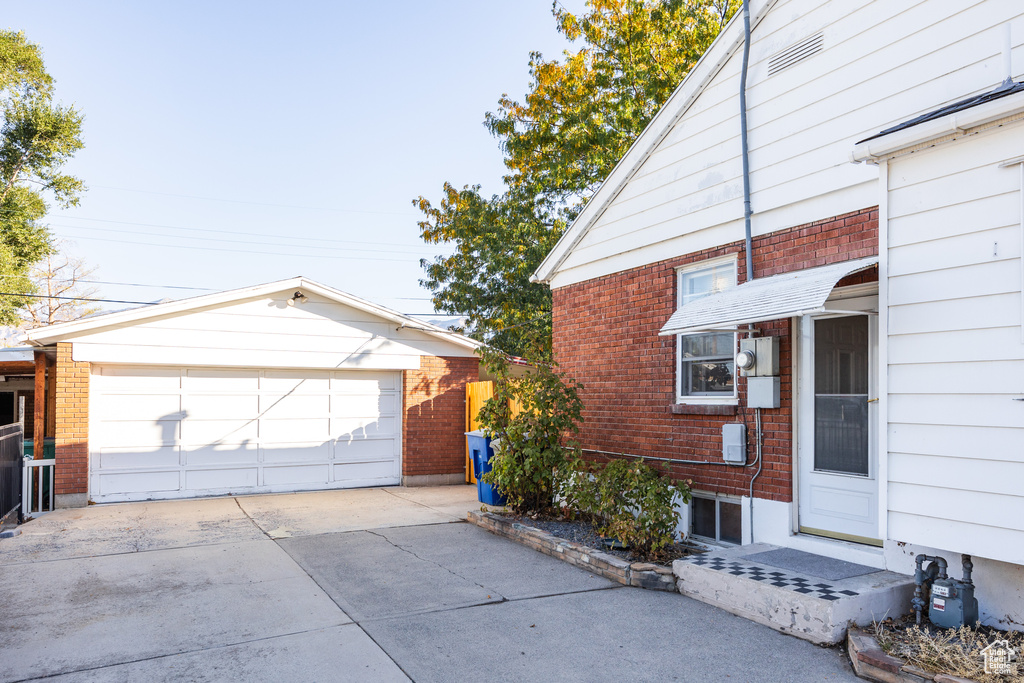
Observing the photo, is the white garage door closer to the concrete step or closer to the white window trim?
the white window trim

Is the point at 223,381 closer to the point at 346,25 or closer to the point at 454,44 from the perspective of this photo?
the point at 346,25

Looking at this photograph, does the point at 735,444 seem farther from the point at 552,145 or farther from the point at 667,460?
the point at 552,145

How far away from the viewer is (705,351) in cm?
748

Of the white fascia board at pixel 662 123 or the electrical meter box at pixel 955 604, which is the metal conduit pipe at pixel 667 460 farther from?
the white fascia board at pixel 662 123

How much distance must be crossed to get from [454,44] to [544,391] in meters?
12.5

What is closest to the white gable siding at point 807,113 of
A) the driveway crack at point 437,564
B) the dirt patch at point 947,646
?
the dirt patch at point 947,646

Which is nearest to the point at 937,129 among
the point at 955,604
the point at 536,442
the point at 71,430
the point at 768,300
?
the point at 768,300

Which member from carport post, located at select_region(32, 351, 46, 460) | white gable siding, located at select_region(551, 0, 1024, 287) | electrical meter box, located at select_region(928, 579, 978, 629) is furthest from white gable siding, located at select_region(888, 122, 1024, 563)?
carport post, located at select_region(32, 351, 46, 460)

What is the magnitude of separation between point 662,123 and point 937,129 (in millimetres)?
3943

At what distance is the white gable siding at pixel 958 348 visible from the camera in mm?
4121

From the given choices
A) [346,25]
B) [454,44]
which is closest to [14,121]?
[346,25]

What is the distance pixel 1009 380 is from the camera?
13.5 feet

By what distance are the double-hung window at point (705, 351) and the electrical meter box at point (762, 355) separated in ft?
1.52

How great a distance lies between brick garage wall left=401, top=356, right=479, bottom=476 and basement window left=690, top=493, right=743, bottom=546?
6422 millimetres
